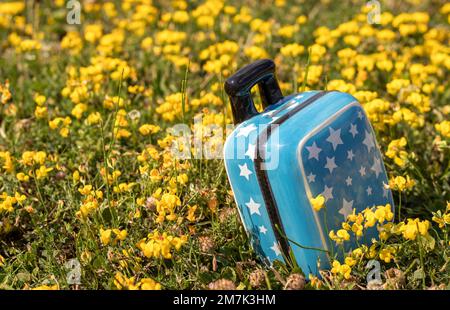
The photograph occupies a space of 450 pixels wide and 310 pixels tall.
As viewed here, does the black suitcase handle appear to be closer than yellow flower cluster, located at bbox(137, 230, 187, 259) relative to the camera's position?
No

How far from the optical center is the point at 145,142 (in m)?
2.84

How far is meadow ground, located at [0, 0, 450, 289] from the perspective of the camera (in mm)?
2141

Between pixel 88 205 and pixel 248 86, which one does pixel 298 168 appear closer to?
pixel 248 86

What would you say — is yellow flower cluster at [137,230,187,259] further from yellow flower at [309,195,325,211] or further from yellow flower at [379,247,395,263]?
yellow flower at [379,247,395,263]

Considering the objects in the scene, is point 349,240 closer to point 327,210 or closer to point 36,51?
point 327,210

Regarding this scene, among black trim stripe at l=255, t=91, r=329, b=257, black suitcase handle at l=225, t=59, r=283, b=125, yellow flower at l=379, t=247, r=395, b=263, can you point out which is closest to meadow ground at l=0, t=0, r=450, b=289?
yellow flower at l=379, t=247, r=395, b=263

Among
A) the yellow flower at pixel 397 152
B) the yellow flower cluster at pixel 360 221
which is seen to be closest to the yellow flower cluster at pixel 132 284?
the yellow flower cluster at pixel 360 221

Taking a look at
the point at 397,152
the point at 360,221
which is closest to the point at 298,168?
the point at 360,221

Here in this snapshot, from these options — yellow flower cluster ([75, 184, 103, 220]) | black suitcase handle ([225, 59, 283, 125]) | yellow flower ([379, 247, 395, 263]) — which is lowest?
yellow flower ([379, 247, 395, 263])

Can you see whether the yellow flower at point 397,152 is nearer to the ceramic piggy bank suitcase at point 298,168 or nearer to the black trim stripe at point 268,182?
the ceramic piggy bank suitcase at point 298,168

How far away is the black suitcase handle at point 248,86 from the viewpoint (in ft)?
6.98

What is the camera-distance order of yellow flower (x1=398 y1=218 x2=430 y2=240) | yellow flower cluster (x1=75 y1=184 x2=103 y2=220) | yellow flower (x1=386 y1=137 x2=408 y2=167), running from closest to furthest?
yellow flower (x1=398 y1=218 x2=430 y2=240) → yellow flower cluster (x1=75 y1=184 x2=103 y2=220) → yellow flower (x1=386 y1=137 x2=408 y2=167)
